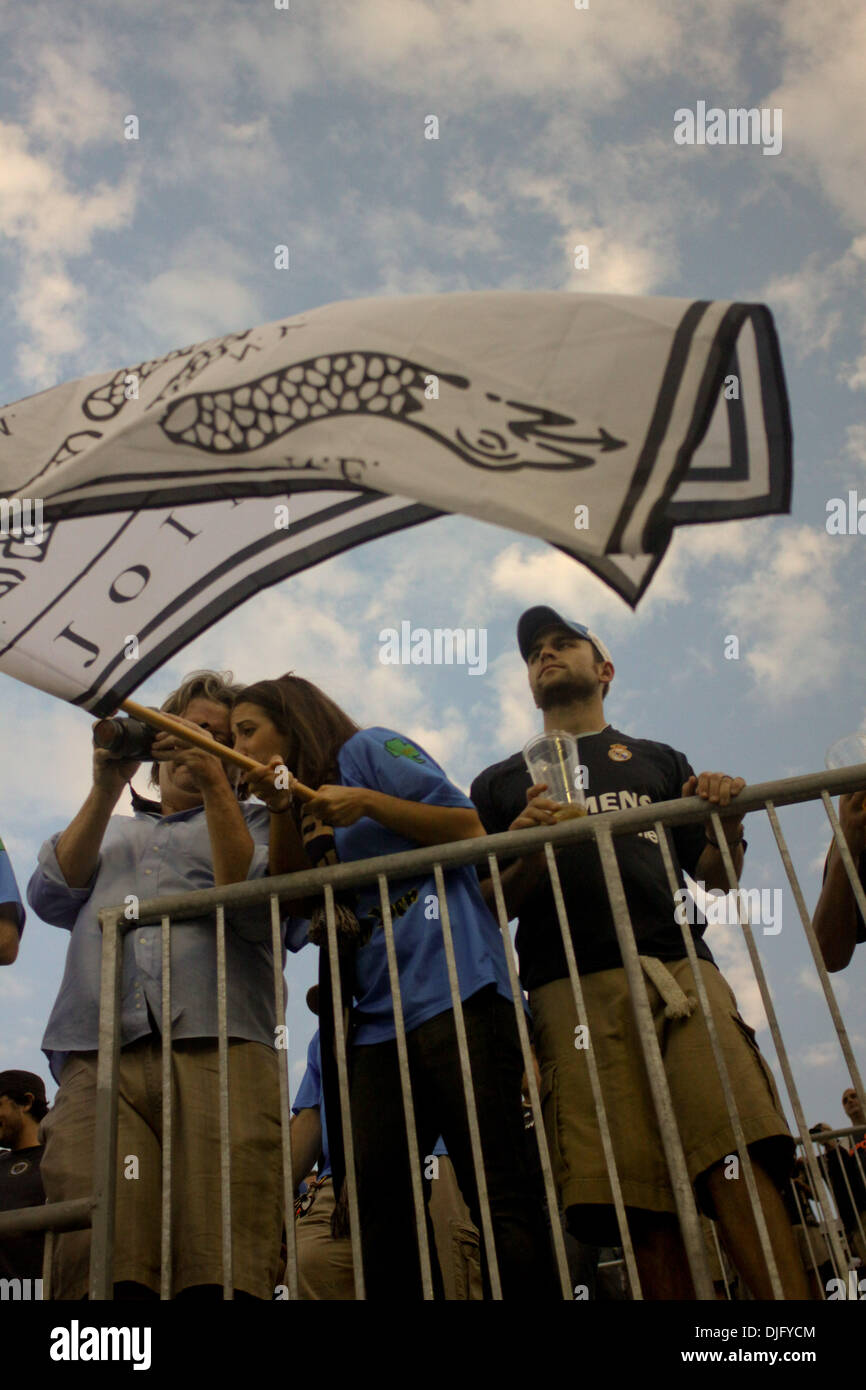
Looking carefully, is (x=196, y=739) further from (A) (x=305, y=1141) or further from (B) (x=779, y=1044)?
(A) (x=305, y=1141)

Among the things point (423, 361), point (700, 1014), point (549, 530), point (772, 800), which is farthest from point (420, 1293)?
point (423, 361)

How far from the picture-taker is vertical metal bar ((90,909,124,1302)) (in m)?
2.75

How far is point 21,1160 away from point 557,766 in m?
2.90

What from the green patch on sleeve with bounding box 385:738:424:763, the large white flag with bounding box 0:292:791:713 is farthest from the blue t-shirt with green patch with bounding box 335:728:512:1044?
the large white flag with bounding box 0:292:791:713

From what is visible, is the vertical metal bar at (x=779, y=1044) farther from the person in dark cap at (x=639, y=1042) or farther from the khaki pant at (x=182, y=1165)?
the khaki pant at (x=182, y=1165)

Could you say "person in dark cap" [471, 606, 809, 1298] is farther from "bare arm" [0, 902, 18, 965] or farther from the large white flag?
"bare arm" [0, 902, 18, 965]

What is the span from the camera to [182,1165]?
300cm

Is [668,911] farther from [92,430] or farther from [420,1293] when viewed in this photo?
[92,430]

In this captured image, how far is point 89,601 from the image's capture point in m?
3.05

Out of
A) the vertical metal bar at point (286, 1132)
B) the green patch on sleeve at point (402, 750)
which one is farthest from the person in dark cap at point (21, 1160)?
the green patch on sleeve at point (402, 750)

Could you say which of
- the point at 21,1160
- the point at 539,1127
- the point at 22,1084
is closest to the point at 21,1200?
the point at 21,1160

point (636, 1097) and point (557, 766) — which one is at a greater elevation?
point (557, 766)

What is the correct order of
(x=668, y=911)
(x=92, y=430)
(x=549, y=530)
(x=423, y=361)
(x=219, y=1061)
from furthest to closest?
1. (x=668, y=911)
2. (x=219, y=1061)
3. (x=92, y=430)
4. (x=423, y=361)
5. (x=549, y=530)
